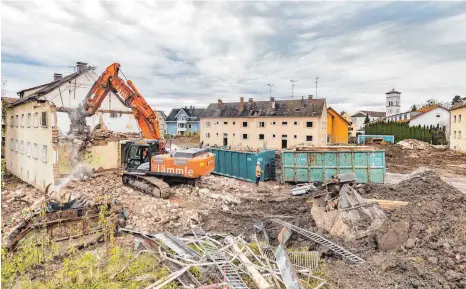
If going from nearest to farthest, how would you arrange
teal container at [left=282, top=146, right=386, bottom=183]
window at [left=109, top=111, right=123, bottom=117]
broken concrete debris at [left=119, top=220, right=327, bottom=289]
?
broken concrete debris at [left=119, top=220, right=327, bottom=289] → teal container at [left=282, top=146, right=386, bottom=183] → window at [left=109, top=111, right=123, bottom=117]

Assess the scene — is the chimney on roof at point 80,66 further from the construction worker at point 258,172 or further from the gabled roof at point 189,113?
the gabled roof at point 189,113

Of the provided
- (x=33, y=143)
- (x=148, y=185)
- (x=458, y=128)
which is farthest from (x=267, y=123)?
(x=148, y=185)

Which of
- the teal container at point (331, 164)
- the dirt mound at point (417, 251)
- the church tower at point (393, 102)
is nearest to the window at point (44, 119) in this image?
the teal container at point (331, 164)

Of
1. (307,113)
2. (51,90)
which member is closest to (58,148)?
(51,90)

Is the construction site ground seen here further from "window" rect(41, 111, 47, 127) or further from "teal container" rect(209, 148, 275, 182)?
"window" rect(41, 111, 47, 127)

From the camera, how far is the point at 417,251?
606 centimetres

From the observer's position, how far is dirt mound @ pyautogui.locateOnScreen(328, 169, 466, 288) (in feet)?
17.1

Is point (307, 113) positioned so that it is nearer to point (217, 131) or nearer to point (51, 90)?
point (217, 131)

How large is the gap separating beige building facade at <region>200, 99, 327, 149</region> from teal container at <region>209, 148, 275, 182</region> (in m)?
16.5

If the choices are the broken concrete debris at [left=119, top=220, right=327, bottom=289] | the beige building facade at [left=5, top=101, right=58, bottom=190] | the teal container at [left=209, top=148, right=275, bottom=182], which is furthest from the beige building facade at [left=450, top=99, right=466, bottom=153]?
the beige building facade at [left=5, top=101, right=58, bottom=190]

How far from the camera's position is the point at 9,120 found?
69.4 feet

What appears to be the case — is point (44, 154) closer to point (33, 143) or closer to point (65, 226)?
point (33, 143)

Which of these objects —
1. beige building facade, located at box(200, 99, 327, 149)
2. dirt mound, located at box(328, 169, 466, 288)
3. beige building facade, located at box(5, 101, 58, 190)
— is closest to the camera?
dirt mound, located at box(328, 169, 466, 288)

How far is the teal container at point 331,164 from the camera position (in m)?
14.2
